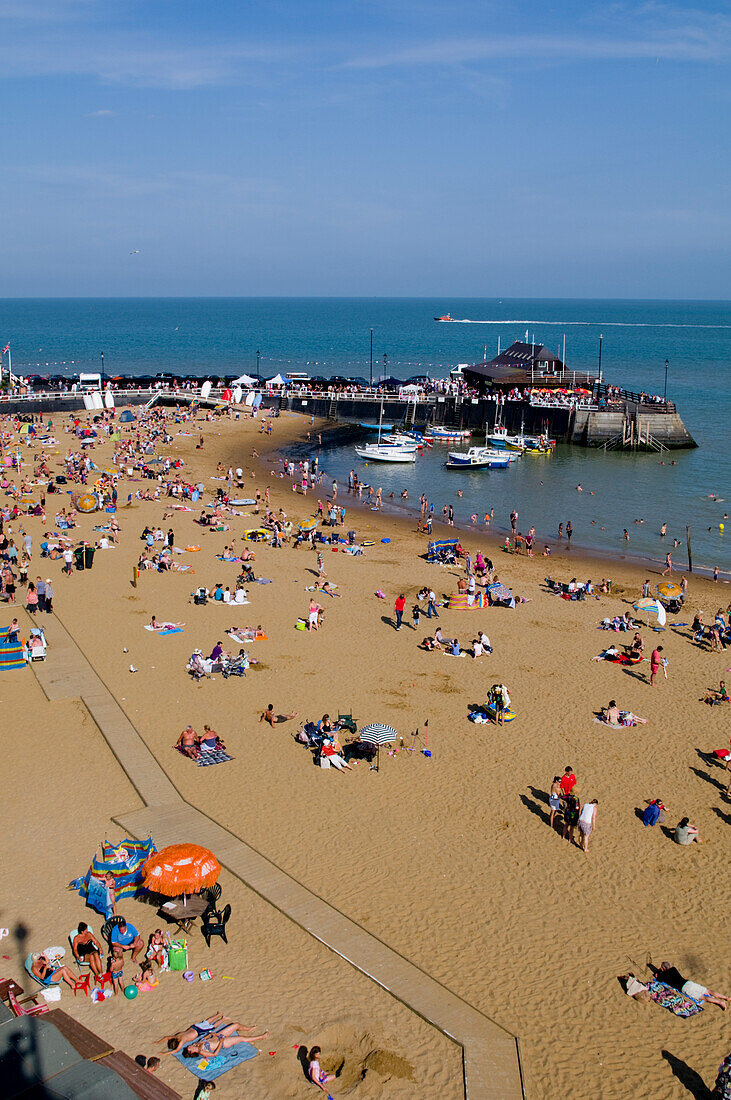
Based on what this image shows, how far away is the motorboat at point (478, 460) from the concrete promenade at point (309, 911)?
36361 mm

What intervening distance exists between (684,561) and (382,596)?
44.1ft

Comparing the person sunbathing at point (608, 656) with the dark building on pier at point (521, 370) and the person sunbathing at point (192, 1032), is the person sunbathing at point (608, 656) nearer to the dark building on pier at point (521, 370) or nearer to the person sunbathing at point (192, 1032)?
the person sunbathing at point (192, 1032)

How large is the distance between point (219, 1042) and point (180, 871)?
2444mm

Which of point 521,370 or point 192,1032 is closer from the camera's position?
point 192,1032

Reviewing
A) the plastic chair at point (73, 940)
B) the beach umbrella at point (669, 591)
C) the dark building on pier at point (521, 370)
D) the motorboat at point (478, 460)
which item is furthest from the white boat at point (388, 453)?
the plastic chair at point (73, 940)

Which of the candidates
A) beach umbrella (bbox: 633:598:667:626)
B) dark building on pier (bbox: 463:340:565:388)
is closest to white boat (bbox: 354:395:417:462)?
dark building on pier (bbox: 463:340:565:388)

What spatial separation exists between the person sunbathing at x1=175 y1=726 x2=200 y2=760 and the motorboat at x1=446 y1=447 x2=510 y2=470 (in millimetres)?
37644

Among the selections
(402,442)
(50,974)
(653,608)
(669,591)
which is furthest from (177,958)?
(402,442)

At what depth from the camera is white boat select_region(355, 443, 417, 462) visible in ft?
A: 173

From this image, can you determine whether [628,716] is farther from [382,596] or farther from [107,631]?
[107,631]

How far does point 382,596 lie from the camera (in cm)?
2555

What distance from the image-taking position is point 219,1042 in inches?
353

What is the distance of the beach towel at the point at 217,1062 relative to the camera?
869 centimetres

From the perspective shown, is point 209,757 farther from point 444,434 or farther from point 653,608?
point 444,434
